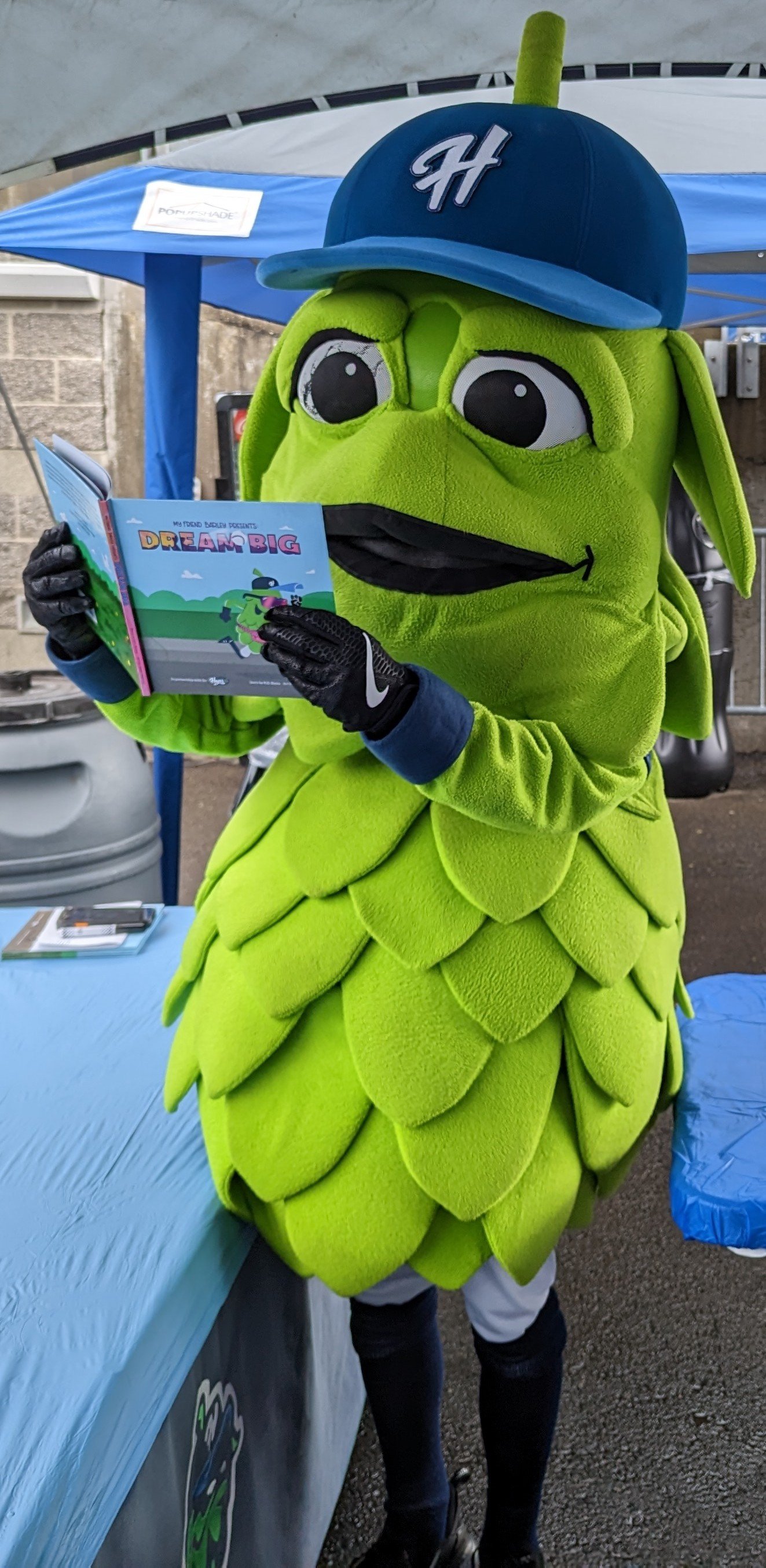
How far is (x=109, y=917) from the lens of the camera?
207cm

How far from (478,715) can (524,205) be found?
19.2 inches

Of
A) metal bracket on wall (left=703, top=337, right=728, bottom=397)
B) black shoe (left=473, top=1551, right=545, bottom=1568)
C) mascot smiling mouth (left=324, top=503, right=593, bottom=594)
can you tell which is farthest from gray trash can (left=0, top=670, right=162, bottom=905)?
metal bracket on wall (left=703, top=337, right=728, bottom=397)

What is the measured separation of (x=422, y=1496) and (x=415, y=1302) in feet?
0.80

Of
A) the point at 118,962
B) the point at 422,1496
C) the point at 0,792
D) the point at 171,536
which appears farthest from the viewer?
the point at 0,792

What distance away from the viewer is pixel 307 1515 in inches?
57.5

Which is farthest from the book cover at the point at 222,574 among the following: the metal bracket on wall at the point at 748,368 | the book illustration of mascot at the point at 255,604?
the metal bracket on wall at the point at 748,368

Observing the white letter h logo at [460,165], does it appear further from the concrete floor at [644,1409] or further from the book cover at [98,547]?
the concrete floor at [644,1409]

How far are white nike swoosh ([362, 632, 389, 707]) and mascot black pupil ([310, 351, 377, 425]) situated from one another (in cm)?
32

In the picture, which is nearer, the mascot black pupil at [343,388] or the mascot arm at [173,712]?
the mascot black pupil at [343,388]

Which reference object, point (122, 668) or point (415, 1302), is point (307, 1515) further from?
point (122, 668)

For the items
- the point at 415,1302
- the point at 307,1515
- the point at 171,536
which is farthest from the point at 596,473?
the point at 307,1515

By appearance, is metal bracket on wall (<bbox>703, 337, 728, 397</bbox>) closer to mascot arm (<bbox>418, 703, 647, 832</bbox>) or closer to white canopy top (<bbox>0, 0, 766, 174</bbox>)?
white canopy top (<bbox>0, 0, 766, 174</bbox>)

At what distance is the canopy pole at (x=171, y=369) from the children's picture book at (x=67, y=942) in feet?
3.44

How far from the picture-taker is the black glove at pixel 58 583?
115 cm
